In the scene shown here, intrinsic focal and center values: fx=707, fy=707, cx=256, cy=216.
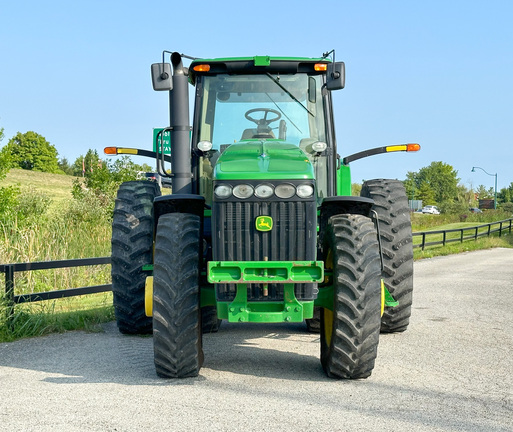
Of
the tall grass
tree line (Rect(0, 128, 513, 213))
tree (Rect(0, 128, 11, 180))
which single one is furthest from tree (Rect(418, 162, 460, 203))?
the tall grass

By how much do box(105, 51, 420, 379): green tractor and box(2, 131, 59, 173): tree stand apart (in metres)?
87.0

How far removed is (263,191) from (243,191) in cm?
16

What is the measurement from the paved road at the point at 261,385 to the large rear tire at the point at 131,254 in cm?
28

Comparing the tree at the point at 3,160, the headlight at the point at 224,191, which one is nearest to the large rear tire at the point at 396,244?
the headlight at the point at 224,191

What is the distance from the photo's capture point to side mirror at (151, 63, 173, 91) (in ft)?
A: 21.4

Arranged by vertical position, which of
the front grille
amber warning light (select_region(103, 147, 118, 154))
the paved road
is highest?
amber warning light (select_region(103, 147, 118, 154))

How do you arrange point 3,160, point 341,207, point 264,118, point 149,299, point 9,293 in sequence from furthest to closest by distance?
point 3,160, point 9,293, point 264,118, point 341,207, point 149,299

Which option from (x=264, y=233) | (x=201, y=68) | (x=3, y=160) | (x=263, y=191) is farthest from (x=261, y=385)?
(x=3, y=160)

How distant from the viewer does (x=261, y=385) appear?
18.3 feet

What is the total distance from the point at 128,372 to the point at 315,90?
3299mm

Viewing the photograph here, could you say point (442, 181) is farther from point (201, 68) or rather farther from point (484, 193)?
point (201, 68)

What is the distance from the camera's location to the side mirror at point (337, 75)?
21.3 feet

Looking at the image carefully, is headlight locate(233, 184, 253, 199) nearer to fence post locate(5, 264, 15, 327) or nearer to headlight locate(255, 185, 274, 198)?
headlight locate(255, 185, 274, 198)

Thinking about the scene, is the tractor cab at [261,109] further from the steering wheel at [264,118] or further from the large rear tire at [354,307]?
the large rear tire at [354,307]
